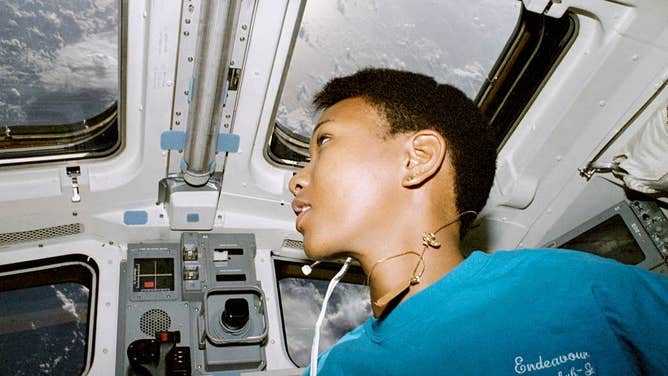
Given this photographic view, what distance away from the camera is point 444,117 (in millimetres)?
1865

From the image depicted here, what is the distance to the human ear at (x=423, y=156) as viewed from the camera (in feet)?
5.54

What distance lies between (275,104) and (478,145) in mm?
1468

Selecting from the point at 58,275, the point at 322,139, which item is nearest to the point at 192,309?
the point at 58,275

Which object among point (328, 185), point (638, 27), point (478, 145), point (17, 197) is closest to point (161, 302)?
point (17, 197)

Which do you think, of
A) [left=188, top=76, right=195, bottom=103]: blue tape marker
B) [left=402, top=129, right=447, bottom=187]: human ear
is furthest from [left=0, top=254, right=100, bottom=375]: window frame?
[left=402, top=129, right=447, bottom=187]: human ear

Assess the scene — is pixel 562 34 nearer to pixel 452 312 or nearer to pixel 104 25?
pixel 452 312

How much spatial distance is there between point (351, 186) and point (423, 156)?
0.82 feet

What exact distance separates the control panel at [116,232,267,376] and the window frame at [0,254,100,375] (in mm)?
173

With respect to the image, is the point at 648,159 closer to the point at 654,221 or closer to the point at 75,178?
the point at 654,221

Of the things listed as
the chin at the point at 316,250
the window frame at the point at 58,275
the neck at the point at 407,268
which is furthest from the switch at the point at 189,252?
the neck at the point at 407,268

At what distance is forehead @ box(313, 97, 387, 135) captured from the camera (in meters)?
1.82

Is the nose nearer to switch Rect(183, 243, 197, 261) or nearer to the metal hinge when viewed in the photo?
switch Rect(183, 243, 197, 261)

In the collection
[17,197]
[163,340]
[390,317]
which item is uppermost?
[390,317]

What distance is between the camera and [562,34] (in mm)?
2924
